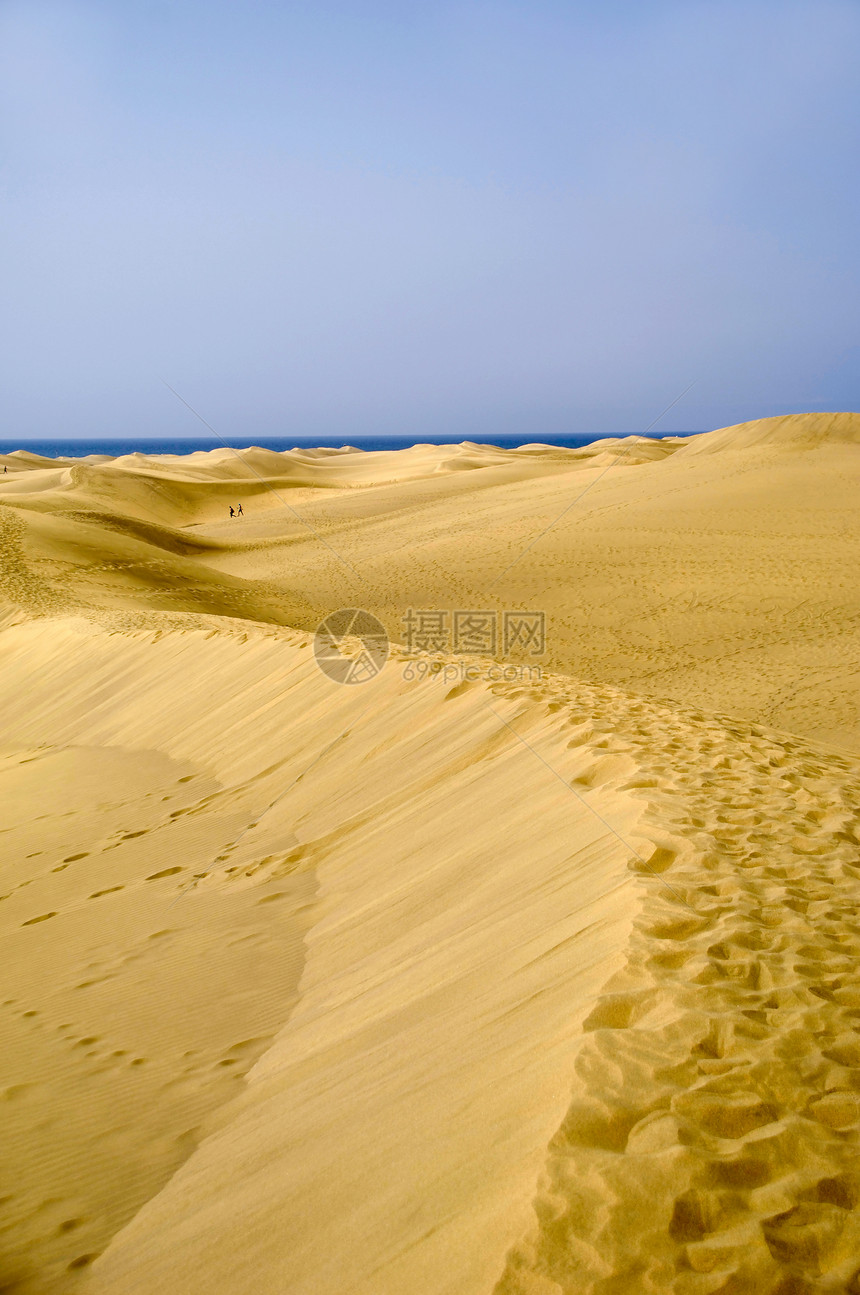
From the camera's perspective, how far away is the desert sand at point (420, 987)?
1.90 m

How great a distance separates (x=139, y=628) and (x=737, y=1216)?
405 inches

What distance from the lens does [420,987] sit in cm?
308

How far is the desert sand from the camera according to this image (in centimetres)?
190
